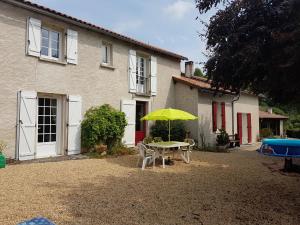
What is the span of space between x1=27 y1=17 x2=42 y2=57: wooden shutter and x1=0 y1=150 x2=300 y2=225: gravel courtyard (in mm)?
3889

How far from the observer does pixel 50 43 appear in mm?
11000

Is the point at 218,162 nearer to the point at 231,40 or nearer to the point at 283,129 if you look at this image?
the point at 231,40

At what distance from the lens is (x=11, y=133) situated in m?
9.47

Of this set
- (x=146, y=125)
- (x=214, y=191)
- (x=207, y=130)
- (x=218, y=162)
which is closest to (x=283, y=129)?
(x=207, y=130)

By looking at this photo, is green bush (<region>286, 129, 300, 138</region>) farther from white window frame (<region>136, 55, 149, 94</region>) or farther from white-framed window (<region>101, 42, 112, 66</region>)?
white-framed window (<region>101, 42, 112, 66</region>)

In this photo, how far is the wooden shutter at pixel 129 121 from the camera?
1336 centimetres

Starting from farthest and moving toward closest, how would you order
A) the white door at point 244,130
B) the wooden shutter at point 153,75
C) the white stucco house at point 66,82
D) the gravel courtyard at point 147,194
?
the white door at point 244,130
the wooden shutter at point 153,75
the white stucco house at point 66,82
the gravel courtyard at point 147,194

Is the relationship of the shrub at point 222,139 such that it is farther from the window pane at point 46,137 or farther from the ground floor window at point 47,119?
the window pane at point 46,137

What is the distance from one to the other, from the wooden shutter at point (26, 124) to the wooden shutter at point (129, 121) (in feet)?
14.0

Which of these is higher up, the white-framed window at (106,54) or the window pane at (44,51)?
the white-framed window at (106,54)

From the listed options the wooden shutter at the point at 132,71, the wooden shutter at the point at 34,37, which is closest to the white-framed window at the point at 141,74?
the wooden shutter at the point at 132,71

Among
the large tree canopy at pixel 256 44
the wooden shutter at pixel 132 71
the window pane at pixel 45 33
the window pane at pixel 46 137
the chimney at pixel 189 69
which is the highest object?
the chimney at pixel 189 69

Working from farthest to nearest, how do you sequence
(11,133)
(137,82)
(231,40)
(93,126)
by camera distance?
(137,82) < (93,126) < (11,133) < (231,40)

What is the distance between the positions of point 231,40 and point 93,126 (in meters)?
6.96
